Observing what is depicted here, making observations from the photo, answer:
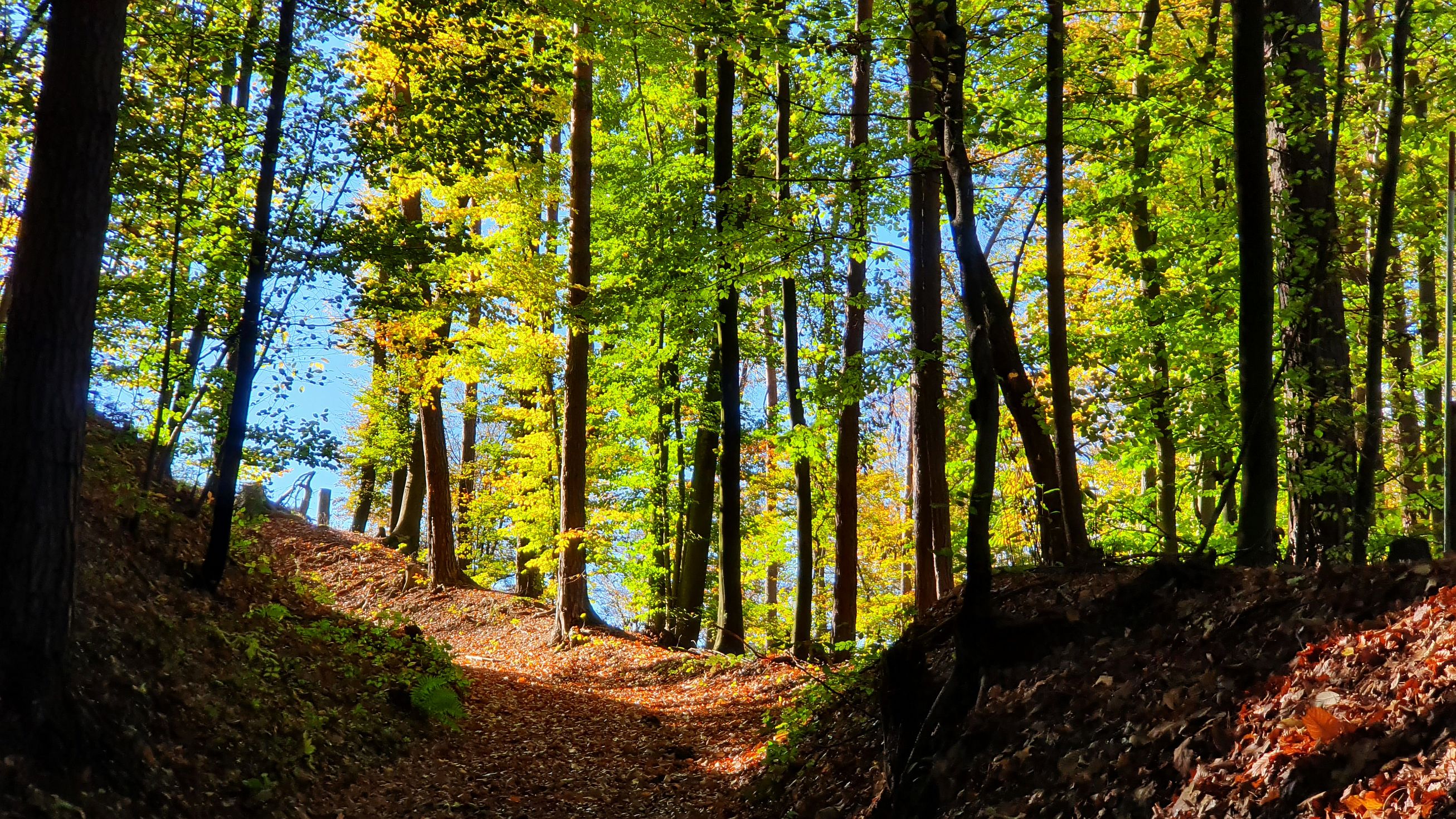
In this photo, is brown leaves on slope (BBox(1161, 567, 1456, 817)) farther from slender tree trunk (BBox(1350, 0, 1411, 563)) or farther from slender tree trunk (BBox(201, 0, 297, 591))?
slender tree trunk (BBox(201, 0, 297, 591))

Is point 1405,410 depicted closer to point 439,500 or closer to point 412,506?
point 439,500

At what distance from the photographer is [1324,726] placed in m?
3.41

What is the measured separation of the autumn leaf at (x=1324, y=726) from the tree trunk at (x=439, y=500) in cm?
Result: 1443

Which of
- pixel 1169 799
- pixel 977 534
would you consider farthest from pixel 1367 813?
pixel 977 534

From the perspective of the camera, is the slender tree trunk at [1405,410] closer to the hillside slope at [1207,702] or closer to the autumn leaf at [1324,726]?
the hillside slope at [1207,702]

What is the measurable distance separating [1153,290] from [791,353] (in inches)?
189

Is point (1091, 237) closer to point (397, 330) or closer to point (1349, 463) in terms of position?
point (1349, 463)

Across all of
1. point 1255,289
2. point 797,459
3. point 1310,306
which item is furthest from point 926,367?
point 1255,289

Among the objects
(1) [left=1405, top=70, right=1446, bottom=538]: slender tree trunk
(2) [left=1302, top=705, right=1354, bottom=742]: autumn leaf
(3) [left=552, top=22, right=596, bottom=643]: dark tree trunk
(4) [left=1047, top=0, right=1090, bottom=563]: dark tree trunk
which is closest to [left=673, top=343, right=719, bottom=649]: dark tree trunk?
(3) [left=552, top=22, right=596, bottom=643]: dark tree trunk

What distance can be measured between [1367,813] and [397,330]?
1406 cm

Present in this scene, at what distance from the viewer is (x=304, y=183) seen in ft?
28.5

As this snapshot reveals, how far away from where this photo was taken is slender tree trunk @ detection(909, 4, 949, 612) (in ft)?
29.5

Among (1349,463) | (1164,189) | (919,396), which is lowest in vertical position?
(1349,463)

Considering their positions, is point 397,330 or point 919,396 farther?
point 397,330
